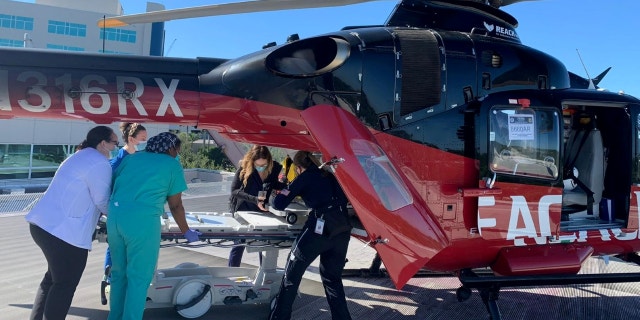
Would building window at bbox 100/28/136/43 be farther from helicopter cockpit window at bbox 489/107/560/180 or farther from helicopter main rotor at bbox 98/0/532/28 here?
helicopter cockpit window at bbox 489/107/560/180

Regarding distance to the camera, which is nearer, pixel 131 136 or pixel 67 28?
pixel 131 136

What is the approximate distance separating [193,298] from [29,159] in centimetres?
1893

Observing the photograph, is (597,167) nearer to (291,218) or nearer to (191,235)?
(291,218)

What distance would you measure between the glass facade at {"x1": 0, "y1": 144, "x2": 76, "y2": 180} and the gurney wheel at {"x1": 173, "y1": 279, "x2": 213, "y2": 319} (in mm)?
17759

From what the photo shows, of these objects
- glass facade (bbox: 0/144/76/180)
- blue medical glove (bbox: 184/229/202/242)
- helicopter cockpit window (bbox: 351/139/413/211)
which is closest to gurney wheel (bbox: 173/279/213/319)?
blue medical glove (bbox: 184/229/202/242)

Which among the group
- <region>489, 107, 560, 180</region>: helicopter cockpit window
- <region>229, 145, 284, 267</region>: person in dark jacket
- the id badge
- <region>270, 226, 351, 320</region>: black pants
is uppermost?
<region>489, 107, 560, 180</region>: helicopter cockpit window

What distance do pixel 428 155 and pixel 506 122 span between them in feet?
2.56

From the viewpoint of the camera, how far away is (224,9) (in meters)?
4.78

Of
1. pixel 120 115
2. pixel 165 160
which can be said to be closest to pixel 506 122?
pixel 165 160

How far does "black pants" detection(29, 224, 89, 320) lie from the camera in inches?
138

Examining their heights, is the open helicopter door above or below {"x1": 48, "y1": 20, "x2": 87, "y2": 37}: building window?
below

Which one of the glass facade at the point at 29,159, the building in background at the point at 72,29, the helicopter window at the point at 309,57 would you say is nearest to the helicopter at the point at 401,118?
the helicopter window at the point at 309,57

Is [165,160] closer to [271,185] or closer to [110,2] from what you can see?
[271,185]

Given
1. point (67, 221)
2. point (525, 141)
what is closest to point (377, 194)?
point (525, 141)
